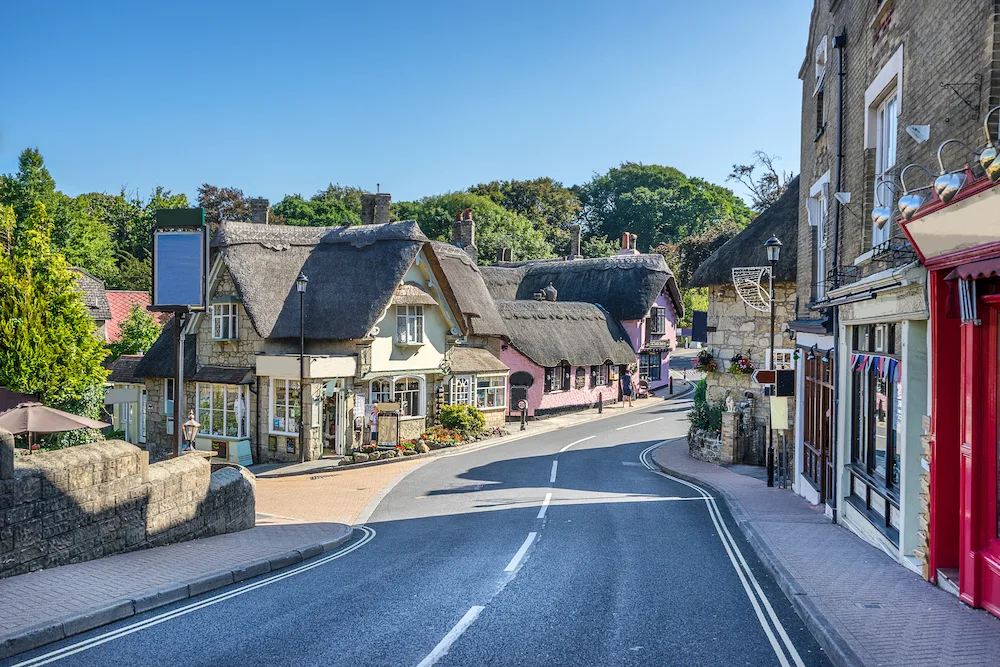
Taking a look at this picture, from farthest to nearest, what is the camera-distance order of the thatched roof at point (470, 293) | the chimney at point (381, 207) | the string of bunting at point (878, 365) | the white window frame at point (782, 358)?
the chimney at point (381, 207)
the thatched roof at point (470, 293)
the white window frame at point (782, 358)
the string of bunting at point (878, 365)

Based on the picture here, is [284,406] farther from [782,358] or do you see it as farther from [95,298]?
[95,298]

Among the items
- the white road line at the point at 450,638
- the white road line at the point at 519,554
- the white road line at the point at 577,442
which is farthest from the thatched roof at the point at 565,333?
the white road line at the point at 450,638

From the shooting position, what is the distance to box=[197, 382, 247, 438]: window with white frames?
90.6ft

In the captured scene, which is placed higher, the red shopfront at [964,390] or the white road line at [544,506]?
the red shopfront at [964,390]

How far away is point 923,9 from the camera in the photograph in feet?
34.8

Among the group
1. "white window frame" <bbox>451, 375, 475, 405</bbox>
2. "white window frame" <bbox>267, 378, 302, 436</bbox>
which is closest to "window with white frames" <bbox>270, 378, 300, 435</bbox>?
"white window frame" <bbox>267, 378, 302, 436</bbox>

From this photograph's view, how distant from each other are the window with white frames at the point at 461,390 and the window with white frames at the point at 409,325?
3.22 m

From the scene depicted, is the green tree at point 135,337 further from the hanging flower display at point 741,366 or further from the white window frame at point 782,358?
the white window frame at point 782,358

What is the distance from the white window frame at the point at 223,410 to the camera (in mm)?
27562

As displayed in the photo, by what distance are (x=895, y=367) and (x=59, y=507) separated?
10754mm

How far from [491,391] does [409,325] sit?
6.33 metres

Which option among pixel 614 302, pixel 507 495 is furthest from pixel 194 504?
pixel 614 302

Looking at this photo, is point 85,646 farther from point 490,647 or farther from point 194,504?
point 194,504

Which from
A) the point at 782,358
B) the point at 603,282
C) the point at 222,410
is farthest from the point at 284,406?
the point at 603,282
